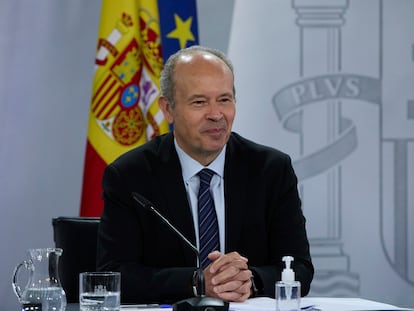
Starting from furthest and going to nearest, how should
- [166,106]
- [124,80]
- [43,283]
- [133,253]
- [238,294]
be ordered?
[124,80] < [166,106] < [133,253] < [238,294] < [43,283]

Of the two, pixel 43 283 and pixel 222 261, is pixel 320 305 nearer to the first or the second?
pixel 222 261

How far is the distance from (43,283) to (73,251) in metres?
0.72

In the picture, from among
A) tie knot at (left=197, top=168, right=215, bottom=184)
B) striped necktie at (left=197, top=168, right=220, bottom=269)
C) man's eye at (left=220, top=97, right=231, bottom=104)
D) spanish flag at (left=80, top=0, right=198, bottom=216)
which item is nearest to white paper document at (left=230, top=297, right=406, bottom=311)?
striped necktie at (left=197, top=168, right=220, bottom=269)

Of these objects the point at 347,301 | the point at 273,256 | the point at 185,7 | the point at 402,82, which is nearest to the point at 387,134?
the point at 402,82

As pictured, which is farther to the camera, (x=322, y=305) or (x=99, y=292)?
(x=322, y=305)

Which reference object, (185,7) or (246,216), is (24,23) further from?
(246,216)

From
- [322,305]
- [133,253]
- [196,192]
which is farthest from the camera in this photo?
[196,192]

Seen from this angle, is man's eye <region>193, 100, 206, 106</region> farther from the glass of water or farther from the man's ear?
the glass of water

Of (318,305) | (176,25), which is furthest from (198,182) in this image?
(176,25)

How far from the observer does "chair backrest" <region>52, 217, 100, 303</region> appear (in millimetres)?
2527

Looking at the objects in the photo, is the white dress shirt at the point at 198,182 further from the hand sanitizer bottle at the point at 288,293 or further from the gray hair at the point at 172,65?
the hand sanitizer bottle at the point at 288,293

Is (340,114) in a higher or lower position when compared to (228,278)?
higher

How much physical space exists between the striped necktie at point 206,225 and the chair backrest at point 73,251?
1.19 ft

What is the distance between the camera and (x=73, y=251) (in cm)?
253
